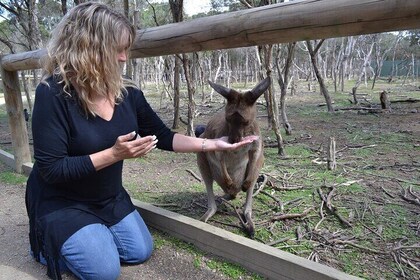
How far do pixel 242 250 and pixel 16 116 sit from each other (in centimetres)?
332

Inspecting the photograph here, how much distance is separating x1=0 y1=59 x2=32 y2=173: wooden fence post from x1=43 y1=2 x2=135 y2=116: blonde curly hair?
238 cm

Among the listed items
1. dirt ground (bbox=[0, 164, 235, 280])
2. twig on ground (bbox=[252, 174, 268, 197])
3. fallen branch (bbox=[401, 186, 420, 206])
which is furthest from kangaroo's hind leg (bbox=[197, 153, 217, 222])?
fallen branch (bbox=[401, 186, 420, 206])

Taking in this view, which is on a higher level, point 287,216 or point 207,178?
point 207,178

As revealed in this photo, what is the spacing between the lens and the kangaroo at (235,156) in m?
2.32

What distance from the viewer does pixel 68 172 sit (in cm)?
183

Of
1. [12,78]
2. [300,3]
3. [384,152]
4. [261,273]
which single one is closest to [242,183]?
[261,273]

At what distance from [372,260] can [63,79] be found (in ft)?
6.51

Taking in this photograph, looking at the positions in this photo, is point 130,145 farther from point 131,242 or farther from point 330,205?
point 330,205

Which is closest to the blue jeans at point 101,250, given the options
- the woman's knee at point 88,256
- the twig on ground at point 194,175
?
the woman's knee at point 88,256

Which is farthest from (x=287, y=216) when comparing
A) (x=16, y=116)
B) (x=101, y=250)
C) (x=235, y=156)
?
(x=16, y=116)

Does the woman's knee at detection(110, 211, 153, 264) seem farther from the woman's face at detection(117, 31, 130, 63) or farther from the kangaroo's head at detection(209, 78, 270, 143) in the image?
the woman's face at detection(117, 31, 130, 63)

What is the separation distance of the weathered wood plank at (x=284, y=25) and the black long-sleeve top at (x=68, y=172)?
428 millimetres

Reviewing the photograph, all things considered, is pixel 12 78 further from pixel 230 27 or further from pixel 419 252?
pixel 419 252

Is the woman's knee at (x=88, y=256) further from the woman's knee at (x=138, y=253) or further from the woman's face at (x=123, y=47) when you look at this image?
the woman's face at (x=123, y=47)
